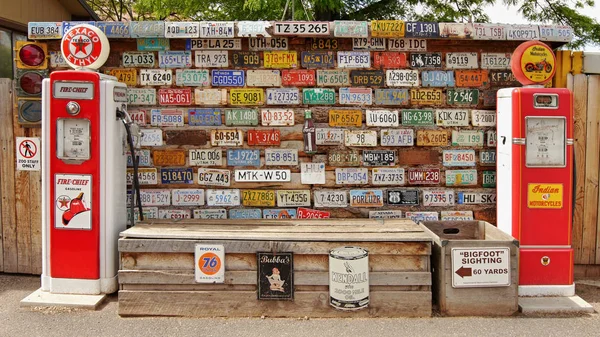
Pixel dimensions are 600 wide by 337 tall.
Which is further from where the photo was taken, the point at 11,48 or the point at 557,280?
the point at 11,48

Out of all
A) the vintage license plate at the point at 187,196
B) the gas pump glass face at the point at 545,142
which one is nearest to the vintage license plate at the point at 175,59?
the vintage license plate at the point at 187,196

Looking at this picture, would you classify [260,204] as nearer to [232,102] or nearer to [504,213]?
[232,102]

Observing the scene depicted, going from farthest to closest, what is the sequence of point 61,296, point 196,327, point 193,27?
point 193,27 → point 61,296 → point 196,327

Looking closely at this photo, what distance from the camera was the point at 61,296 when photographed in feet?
16.5

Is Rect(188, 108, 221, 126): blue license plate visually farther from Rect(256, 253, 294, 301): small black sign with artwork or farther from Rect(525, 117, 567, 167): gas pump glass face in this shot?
Rect(525, 117, 567, 167): gas pump glass face

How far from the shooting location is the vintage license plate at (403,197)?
5844 mm

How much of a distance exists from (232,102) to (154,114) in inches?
33.1

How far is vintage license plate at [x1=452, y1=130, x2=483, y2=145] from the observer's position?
19.2 feet

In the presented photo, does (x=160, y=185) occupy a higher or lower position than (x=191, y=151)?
lower

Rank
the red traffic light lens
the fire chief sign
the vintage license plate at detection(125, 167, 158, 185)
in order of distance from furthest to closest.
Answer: the vintage license plate at detection(125, 167, 158, 185) → the red traffic light lens → the fire chief sign

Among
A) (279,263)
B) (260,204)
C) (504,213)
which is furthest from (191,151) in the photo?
(504,213)

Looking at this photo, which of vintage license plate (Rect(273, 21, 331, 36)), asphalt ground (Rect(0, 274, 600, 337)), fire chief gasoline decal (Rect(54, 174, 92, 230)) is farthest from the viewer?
vintage license plate (Rect(273, 21, 331, 36))

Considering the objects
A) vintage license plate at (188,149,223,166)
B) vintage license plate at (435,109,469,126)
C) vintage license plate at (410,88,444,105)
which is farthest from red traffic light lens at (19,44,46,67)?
vintage license plate at (435,109,469,126)

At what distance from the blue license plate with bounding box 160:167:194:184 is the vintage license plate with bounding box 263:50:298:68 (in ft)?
4.66
